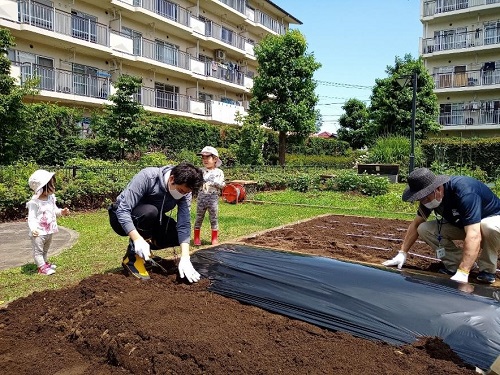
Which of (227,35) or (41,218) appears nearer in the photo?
(41,218)

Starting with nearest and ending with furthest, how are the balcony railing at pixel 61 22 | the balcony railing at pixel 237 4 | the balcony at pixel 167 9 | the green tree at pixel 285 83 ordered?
the balcony railing at pixel 61 22
the green tree at pixel 285 83
the balcony at pixel 167 9
the balcony railing at pixel 237 4

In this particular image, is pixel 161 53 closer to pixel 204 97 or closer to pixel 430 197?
pixel 204 97

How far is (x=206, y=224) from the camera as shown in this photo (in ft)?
22.5

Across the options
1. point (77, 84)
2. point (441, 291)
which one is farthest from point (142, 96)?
point (441, 291)

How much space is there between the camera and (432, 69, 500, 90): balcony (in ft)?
84.2

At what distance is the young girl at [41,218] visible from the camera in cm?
378

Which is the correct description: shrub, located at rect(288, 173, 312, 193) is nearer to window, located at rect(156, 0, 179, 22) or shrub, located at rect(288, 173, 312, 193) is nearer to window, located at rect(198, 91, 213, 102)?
window, located at rect(198, 91, 213, 102)

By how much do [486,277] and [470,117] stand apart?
2674 centimetres

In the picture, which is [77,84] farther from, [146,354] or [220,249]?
[146,354]

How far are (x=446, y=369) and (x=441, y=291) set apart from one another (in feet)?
3.03

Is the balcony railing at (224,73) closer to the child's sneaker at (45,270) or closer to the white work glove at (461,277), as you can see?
the child's sneaker at (45,270)

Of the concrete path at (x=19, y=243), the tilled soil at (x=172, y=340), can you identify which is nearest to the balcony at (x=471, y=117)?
the concrete path at (x=19, y=243)

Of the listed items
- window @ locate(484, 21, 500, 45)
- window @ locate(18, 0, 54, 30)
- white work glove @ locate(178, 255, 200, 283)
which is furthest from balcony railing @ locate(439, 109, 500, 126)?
white work glove @ locate(178, 255, 200, 283)

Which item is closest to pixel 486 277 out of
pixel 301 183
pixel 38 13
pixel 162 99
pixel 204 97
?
pixel 301 183
